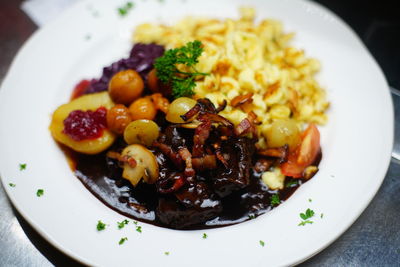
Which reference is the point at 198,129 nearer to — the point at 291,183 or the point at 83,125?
the point at 291,183

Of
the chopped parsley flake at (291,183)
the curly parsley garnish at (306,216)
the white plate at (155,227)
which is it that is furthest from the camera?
the chopped parsley flake at (291,183)

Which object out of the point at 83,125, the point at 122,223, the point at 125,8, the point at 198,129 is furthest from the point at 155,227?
the point at 125,8

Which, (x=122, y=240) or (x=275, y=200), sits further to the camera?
(x=275, y=200)

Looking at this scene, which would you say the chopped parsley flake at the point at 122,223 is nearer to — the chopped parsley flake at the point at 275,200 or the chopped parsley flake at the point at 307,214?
the chopped parsley flake at the point at 275,200

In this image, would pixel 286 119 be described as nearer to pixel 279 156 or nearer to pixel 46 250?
pixel 279 156

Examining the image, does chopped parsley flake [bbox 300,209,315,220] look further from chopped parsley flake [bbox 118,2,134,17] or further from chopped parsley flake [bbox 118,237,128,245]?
chopped parsley flake [bbox 118,2,134,17]

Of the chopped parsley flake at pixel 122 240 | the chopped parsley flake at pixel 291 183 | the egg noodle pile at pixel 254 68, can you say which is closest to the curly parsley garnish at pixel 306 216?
the chopped parsley flake at pixel 291 183

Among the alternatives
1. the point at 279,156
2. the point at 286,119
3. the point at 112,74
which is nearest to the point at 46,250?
the point at 112,74
